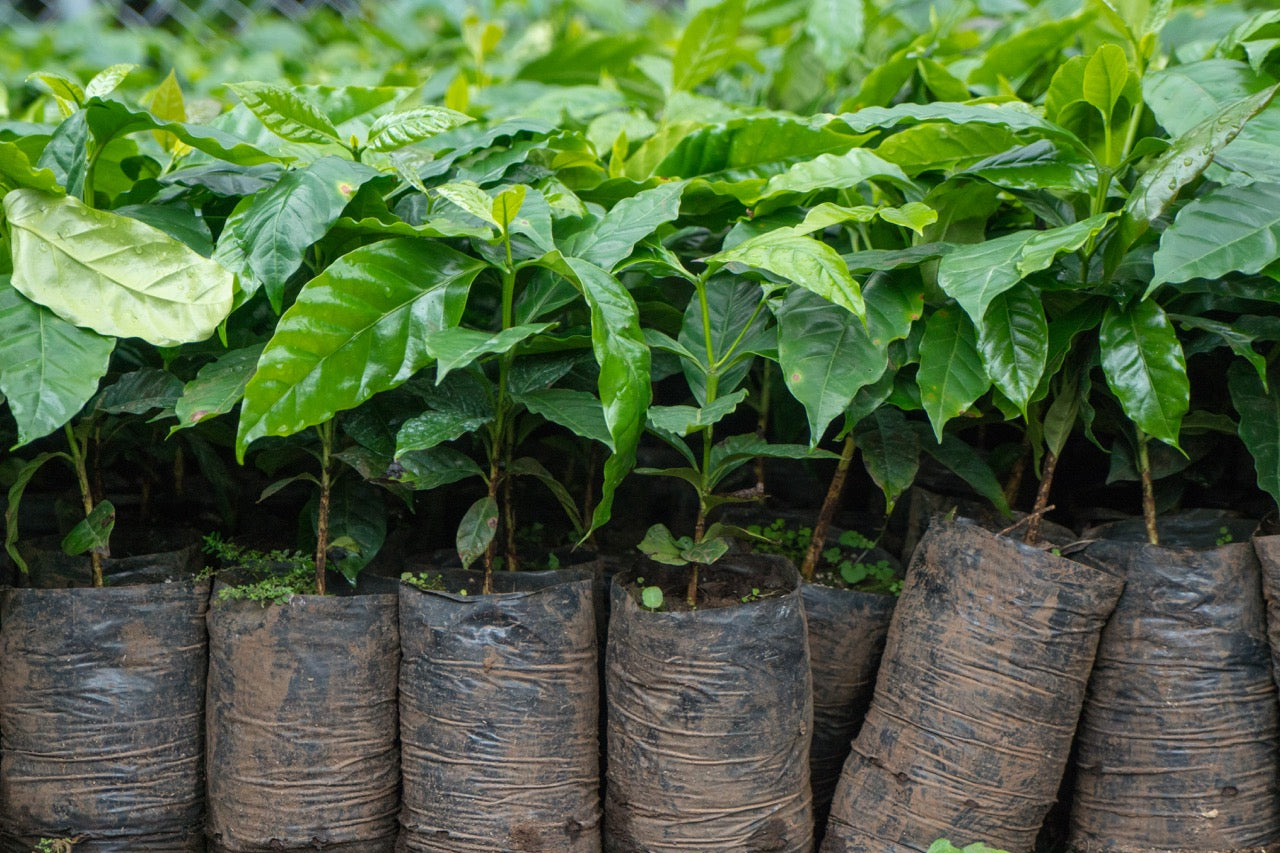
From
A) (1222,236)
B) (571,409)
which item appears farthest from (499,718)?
(1222,236)

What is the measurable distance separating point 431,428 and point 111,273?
44cm

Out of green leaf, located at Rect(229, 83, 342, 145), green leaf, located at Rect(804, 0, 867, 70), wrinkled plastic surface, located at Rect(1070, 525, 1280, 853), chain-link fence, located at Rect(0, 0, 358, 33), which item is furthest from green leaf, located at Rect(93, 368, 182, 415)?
chain-link fence, located at Rect(0, 0, 358, 33)

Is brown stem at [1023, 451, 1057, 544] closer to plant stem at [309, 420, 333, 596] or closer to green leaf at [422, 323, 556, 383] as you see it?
green leaf at [422, 323, 556, 383]

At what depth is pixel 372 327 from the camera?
1229 mm

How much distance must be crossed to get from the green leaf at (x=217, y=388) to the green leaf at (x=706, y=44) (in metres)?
1.26

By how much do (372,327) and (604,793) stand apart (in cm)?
73

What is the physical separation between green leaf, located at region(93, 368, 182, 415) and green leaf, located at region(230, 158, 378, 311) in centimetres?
23

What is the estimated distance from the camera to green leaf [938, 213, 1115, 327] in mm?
1177

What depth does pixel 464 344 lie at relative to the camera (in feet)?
3.87

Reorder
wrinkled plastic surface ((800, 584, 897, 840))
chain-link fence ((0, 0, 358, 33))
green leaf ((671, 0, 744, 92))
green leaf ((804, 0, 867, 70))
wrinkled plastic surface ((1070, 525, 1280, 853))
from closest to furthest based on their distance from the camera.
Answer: wrinkled plastic surface ((1070, 525, 1280, 853))
wrinkled plastic surface ((800, 584, 897, 840))
green leaf ((671, 0, 744, 92))
green leaf ((804, 0, 867, 70))
chain-link fence ((0, 0, 358, 33))

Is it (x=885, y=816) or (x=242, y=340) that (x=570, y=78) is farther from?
(x=885, y=816)

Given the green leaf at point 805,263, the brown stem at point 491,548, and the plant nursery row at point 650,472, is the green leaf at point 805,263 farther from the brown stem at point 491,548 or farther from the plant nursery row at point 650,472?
the brown stem at point 491,548

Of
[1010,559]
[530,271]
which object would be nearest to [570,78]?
[530,271]

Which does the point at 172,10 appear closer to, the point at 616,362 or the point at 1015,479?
the point at 616,362
